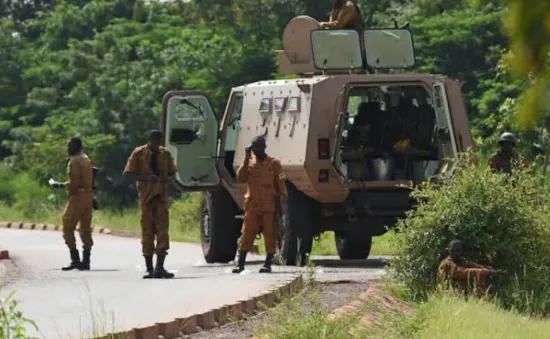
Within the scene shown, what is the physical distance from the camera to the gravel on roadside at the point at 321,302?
1203 centimetres

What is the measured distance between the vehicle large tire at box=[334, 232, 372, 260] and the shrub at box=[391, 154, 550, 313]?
7321 millimetres

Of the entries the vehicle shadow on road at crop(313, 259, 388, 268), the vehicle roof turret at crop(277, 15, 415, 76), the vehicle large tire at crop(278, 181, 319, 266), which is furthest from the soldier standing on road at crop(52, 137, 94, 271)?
the vehicle roof turret at crop(277, 15, 415, 76)

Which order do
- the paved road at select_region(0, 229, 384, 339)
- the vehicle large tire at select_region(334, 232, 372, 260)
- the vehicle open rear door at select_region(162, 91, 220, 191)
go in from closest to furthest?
the paved road at select_region(0, 229, 384, 339) < the vehicle open rear door at select_region(162, 91, 220, 191) < the vehicle large tire at select_region(334, 232, 372, 260)

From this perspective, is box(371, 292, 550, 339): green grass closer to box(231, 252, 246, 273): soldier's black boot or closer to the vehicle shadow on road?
box(231, 252, 246, 273): soldier's black boot

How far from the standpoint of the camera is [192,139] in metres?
21.9

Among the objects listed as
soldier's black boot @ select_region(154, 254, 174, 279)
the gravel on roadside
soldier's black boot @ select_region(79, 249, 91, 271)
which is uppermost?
the gravel on roadside

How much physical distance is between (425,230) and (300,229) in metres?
4.49

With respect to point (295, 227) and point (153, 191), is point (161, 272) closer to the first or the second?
point (153, 191)

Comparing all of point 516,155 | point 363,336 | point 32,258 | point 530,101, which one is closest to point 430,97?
point 516,155

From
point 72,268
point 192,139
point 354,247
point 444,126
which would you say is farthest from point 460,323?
point 354,247

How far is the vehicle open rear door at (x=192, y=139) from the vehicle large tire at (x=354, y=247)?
2343 mm

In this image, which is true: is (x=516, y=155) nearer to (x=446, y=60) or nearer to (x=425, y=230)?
(x=425, y=230)

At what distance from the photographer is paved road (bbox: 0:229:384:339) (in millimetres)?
12930

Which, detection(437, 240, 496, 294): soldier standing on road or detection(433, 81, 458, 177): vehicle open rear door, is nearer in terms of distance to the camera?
detection(437, 240, 496, 294): soldier standing on road
